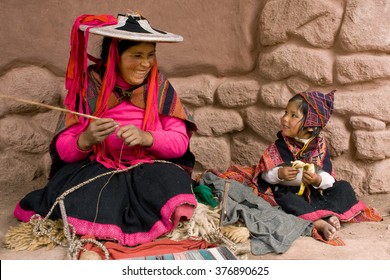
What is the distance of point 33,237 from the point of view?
2.22 m

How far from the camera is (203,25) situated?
9.53 feet

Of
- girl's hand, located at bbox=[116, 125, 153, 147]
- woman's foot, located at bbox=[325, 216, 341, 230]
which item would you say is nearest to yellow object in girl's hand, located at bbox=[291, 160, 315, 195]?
woman's foot, located at bbox=[325, 216, 341, 230]

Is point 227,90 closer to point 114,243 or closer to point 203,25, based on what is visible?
point 203,25

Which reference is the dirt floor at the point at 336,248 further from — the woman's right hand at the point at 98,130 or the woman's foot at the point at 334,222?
the woman's right hand at the point at 98,130

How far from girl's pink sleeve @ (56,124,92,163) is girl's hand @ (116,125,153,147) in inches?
10.7

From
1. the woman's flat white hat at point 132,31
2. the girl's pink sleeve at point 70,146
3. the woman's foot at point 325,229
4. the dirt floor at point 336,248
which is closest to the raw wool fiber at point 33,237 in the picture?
the dirt floor at point 336,248

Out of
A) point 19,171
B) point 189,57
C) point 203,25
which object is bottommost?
point 19,171

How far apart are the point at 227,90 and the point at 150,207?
3.24 feet

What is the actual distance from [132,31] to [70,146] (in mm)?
615

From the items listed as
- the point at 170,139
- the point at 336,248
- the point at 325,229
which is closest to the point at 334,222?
the point at 325,229

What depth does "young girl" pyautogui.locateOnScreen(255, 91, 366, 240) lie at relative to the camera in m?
2.51

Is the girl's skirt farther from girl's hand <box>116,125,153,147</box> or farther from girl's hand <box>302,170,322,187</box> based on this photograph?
girl's hand <box>116,125,153,147</box>

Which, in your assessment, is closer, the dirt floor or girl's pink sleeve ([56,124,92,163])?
the dirt floor
